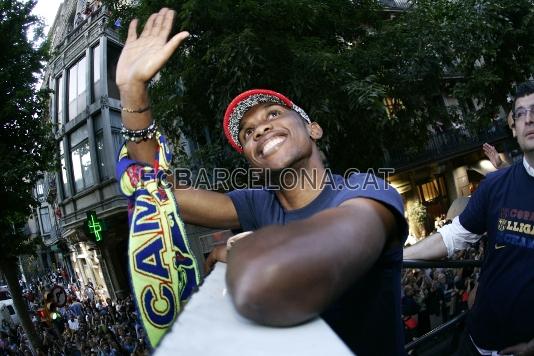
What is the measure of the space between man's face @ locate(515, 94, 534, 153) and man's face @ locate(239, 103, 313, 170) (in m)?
1.24

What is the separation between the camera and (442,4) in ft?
24.7

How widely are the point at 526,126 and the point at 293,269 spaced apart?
205cm

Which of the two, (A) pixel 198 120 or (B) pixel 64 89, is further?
(B) pixel 64 89

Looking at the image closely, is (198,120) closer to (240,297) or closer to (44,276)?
(240,297)

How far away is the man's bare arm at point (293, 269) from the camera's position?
0.51 metres

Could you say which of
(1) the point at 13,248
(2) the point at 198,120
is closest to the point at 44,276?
(1) the point at 13,248

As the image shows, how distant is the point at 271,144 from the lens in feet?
4.76

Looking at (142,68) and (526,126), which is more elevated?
(142,68)

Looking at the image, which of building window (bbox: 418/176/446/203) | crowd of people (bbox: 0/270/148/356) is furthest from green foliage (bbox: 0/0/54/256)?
building window (bbox: 418/176/446/203)

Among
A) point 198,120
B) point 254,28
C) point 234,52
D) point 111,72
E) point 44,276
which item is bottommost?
point 44,276

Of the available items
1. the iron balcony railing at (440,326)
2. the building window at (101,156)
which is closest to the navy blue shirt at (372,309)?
the iron balcony railing at (440,326)

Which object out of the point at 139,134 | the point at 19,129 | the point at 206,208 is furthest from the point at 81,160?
the point at 139,134

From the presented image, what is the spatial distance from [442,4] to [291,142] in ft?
25.2

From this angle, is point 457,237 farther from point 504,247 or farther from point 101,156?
point 101,156
